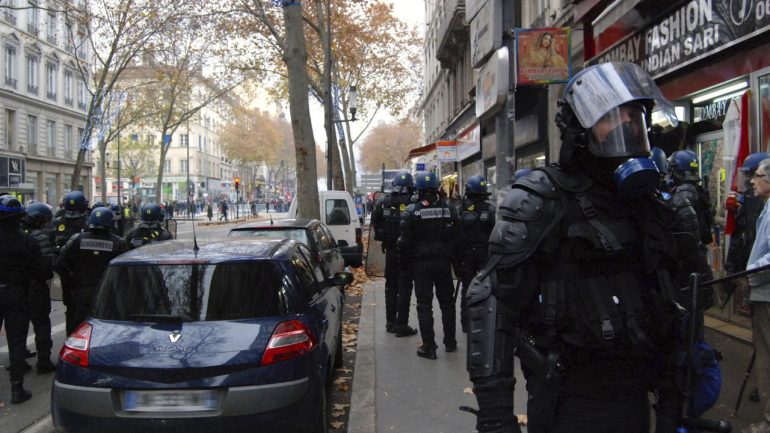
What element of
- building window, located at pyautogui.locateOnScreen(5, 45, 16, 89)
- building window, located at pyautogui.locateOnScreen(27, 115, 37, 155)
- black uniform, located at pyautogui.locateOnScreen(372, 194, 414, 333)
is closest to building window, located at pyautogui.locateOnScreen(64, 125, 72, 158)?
building window, located at pyautogui.locateOnScreen(27, 115, 37, 155)

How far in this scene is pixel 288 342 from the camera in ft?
12.4

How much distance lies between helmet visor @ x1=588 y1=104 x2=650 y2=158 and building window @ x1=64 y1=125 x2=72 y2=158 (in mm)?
48161

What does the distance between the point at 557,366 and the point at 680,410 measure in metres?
0.44

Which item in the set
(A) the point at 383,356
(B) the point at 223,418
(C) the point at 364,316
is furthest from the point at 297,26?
(B) the point at 223,418

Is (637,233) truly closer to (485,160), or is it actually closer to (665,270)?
(665,270)

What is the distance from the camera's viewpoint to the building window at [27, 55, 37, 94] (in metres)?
38.4

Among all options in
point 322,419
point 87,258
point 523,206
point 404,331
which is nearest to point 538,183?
point 523,206

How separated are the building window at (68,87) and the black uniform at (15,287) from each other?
145ft

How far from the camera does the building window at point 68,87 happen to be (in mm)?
43938

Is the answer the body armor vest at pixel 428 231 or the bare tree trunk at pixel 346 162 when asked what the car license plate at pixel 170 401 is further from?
the bare tree trunk at pixel 346 162

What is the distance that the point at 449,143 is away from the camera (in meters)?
21.1

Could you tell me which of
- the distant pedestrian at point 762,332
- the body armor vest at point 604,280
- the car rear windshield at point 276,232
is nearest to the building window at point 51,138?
the car rear windshield at point 276,232

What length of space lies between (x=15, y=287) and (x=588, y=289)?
511 centimetres

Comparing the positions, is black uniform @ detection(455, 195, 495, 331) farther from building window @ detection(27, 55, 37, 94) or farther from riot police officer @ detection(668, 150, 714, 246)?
building window @ detection(27, 55, 37, 94)
